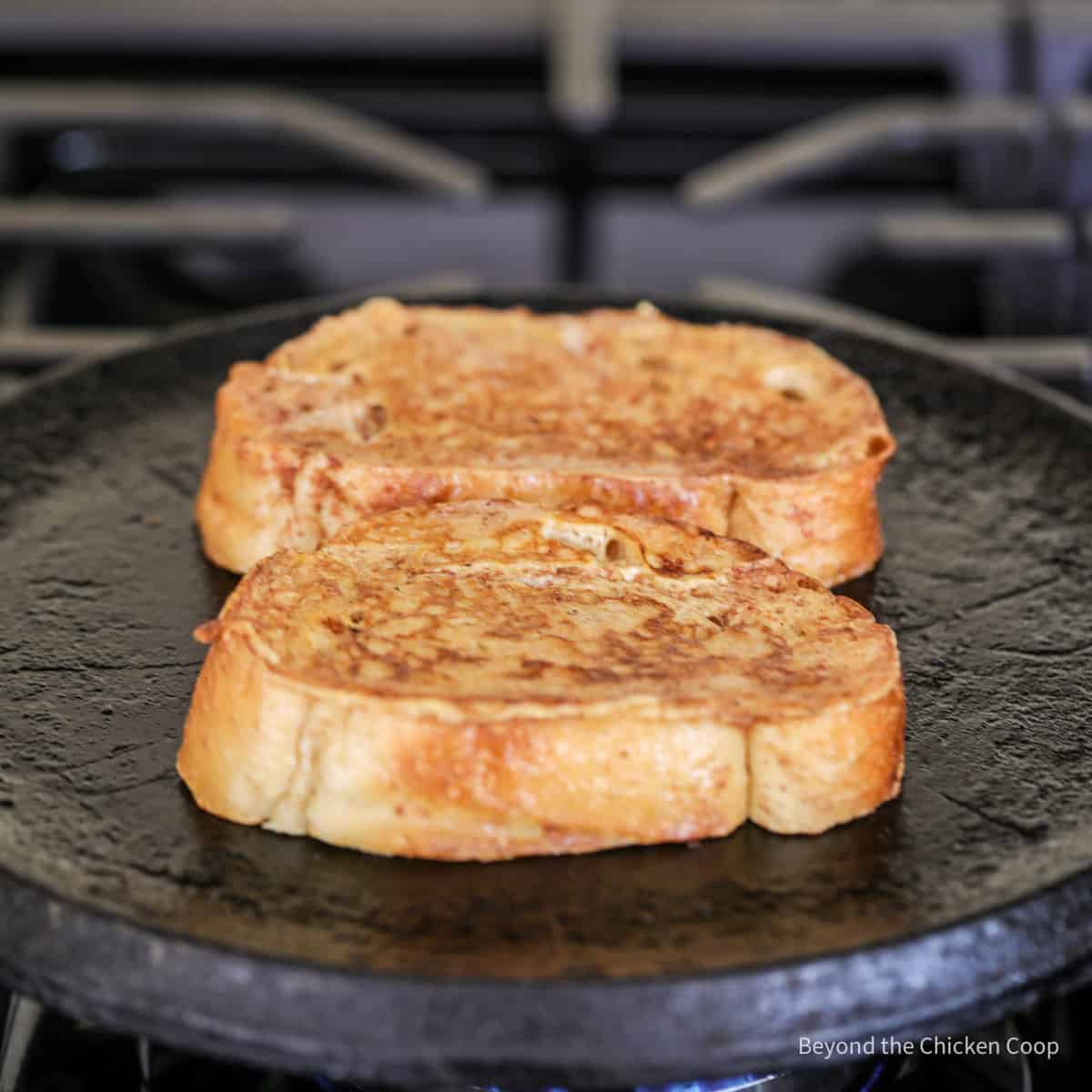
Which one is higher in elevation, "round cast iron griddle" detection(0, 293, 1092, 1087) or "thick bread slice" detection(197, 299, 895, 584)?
"thick bread slice" detection(197, 299, 895, 584)

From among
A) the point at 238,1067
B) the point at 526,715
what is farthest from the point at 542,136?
the point at 526,715

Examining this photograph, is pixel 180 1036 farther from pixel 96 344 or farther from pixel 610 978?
pixel 96 344

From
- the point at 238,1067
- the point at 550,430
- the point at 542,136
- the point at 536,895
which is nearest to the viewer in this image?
the point at 536,895

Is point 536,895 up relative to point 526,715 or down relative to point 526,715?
down

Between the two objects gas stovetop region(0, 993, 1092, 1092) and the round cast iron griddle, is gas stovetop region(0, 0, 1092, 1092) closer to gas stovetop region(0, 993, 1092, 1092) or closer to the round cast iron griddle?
the round cast iron griddle

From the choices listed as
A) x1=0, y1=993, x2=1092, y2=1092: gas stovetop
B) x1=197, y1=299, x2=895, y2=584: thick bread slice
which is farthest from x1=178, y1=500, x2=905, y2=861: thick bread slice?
x1=0, y1=993, x2=1092, y2=1092: gas stovetop

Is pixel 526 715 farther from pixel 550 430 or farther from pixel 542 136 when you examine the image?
pixel 542 136
